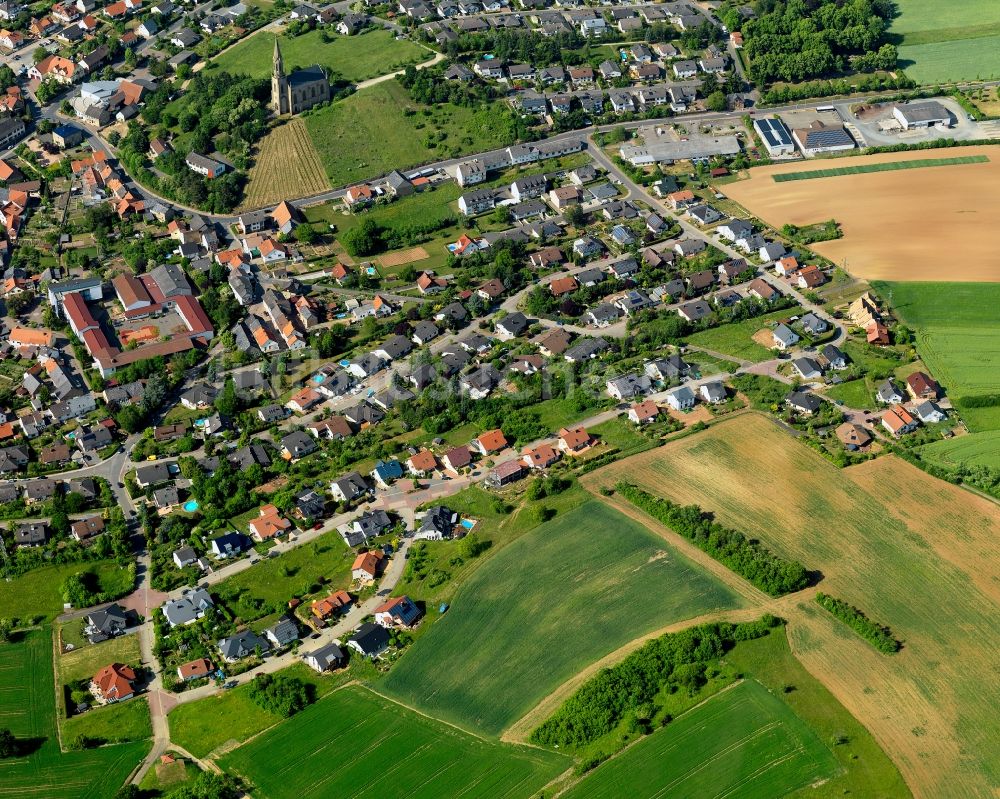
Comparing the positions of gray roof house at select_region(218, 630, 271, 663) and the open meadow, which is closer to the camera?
gray roof house at select_region(218, 630, 271, 663)

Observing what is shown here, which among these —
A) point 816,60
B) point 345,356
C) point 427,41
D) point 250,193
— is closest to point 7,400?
point 345,356

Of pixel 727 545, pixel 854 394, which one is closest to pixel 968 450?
pixel 854 394

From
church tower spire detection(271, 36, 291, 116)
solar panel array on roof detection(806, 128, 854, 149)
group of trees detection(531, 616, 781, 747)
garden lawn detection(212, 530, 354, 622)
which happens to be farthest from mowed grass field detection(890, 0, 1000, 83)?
garden lawn detection(212, 530, 354, 622)

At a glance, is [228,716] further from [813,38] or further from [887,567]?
[813,38]

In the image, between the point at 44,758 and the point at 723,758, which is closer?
the point at 723,758

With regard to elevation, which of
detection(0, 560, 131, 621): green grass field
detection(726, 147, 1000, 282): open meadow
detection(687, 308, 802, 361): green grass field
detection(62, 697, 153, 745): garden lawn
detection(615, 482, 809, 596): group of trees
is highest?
detection(726, 147, 1000, 282): open meadow

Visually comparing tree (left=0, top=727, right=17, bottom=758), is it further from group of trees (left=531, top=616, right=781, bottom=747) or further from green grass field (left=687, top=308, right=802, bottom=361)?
green grass field (left=687, top=308, right=802, bottom=361)

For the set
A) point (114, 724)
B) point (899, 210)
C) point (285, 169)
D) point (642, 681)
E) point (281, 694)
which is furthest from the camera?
point (285, 169)
